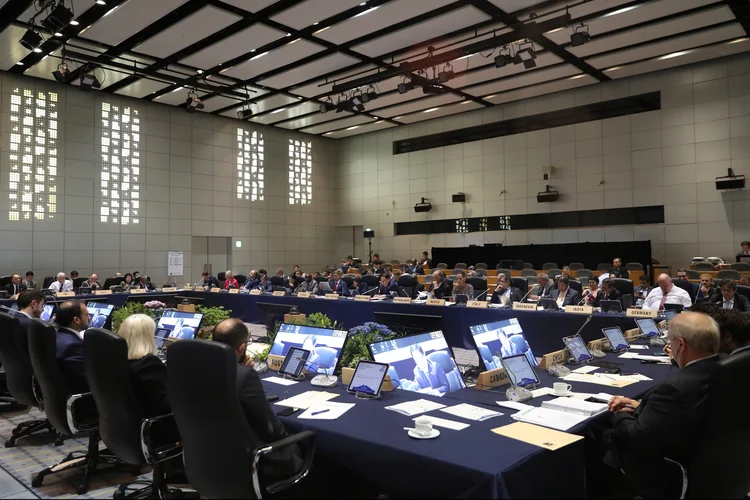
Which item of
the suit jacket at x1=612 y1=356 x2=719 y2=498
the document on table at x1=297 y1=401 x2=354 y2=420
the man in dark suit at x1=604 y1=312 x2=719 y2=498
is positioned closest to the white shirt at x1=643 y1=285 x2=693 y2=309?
the man in dark suit at x1=604 y1=312 x2=719 y2=498

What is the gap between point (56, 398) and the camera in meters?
2.94

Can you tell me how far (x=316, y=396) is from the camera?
2.60 metres

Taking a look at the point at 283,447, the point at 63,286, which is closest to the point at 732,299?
the point at 283,447

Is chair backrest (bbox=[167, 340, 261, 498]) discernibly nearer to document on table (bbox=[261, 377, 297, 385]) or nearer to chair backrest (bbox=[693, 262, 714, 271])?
document on table (bbox=[261, 377, 297, 385])

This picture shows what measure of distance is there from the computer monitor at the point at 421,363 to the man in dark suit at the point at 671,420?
2.98 feet

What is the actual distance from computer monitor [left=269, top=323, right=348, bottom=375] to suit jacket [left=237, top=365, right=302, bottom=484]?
0.98 meters

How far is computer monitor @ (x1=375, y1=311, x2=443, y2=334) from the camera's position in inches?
146

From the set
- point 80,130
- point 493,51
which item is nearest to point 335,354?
point 493,51

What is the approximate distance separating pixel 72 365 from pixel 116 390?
801 mm

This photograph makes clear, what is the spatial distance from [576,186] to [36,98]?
42.9 feet

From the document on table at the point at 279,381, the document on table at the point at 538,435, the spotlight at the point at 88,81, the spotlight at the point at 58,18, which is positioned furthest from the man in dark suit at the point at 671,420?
the spotlight at the point at 88,81

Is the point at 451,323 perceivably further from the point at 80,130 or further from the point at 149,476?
the point at 80,130

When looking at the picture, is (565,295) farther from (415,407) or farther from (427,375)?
(415,407)

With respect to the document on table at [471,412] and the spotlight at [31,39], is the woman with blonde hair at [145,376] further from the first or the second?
the spotlight at [31,39]
